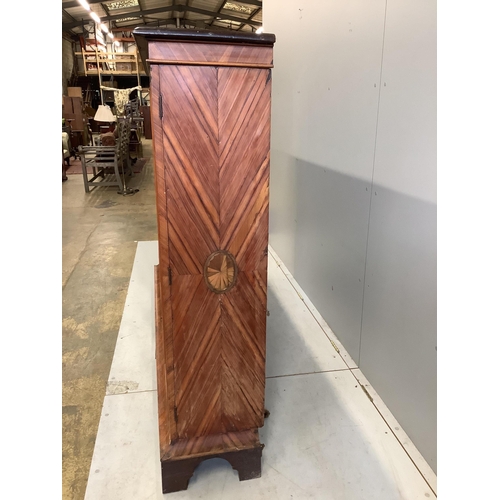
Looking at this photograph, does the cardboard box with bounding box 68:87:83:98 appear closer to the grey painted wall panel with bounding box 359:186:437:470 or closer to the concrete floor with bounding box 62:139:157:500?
the concrete floor with bounding box 62:139:157:500

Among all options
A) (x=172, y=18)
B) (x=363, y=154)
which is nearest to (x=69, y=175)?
(x=363, y=154)

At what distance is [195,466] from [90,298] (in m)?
1.73

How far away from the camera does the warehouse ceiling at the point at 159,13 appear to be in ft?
37.1

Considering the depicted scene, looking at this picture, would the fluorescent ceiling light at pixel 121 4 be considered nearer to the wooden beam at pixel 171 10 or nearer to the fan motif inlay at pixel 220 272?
the wooden beam at pixel 171 10

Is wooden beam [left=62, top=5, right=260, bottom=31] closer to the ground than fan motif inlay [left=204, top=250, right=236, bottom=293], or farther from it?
farther from it

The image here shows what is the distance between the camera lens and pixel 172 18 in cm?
1439

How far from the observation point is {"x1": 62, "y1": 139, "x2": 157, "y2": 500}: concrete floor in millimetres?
1555

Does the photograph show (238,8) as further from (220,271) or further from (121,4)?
(220,271)

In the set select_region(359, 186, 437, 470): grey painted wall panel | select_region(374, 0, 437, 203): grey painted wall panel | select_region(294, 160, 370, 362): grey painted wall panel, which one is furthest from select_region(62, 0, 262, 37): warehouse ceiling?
select_region(359, 186, 437, 470): grey painted wall panel

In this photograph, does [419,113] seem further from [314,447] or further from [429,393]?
[314,447]

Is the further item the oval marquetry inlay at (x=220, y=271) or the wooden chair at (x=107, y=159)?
the wooden chair at (x=107, y=159)

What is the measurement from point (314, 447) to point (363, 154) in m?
1.16

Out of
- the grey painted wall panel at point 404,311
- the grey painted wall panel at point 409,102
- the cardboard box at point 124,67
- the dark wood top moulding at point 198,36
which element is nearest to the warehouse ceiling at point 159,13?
the cardboard box at point 124,67

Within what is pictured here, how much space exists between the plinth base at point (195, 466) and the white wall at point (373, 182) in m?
0.59
